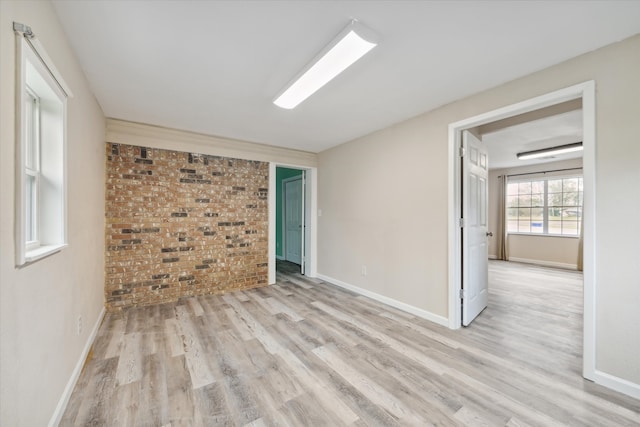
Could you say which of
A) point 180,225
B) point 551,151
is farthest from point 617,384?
point 180,225

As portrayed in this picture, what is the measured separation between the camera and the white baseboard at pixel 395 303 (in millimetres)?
2898

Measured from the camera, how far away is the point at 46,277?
142cm

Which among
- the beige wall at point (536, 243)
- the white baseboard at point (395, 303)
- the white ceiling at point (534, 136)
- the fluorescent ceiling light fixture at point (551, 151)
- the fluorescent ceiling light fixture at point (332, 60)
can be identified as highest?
the white ceiling at point (534, 136)

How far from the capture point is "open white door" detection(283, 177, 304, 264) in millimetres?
6211

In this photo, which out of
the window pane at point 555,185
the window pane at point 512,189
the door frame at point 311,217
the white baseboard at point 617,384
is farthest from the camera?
the window pane at point 512,189

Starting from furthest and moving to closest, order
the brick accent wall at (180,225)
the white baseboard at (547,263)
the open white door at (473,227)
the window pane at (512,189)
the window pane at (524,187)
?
the window pane at (512,189)
the window pane at (524,187)
the white baseboard at (547,263)
the brick accent wall at (180,225)
the open white door at (473,227)

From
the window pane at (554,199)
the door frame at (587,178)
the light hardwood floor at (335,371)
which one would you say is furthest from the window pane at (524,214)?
the door frame at (587,178)

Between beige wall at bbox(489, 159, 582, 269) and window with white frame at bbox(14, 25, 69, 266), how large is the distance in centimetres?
840

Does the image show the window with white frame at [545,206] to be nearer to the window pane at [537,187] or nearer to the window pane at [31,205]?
the window pane at [537,187]

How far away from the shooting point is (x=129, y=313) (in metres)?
3.18

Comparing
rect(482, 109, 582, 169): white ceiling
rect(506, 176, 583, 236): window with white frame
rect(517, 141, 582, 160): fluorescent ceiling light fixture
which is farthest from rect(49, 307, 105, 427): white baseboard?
rect(506, 176, 583, 236): window with white frame

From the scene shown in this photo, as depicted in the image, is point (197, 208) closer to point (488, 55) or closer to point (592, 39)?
point (488, 55)

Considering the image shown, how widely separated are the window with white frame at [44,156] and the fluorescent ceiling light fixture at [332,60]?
1.57m

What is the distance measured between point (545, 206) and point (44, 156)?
8.77 metres
